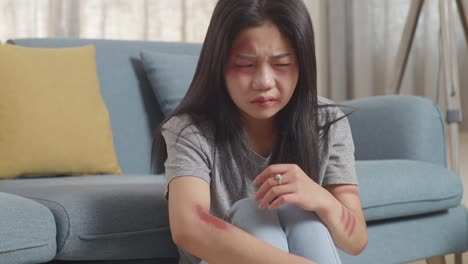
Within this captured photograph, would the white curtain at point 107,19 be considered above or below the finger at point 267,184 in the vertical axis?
above

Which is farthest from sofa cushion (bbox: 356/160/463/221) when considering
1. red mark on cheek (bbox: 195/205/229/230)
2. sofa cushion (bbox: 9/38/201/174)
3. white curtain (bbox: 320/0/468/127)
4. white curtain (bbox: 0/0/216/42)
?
white curtain (bbox: 0/0/216/42)

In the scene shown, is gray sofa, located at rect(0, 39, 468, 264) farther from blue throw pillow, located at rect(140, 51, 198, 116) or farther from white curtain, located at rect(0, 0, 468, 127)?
white curtain, located at rect(0, 0, 468, 127)

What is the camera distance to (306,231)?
44.4 inches

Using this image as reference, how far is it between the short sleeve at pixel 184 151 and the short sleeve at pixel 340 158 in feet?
0.76

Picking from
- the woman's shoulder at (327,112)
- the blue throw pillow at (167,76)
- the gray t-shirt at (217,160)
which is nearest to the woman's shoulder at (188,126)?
the gray t-shirt at (217,160)

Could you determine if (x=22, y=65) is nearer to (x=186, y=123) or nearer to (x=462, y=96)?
(x=186, y=123)

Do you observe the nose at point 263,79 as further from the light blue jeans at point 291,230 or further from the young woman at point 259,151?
the light blue jeans at point 291,230

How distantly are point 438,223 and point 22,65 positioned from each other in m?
1.19

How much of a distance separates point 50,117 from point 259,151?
80cm

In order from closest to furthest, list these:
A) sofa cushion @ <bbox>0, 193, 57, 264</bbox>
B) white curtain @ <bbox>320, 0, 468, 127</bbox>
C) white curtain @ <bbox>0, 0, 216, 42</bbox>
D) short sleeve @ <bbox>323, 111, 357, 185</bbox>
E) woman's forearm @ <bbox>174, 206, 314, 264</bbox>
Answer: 1. woman's forearm @ <bbox>174, 206, 314, 264</bbox>
2. sofa cushion @ <bbox>0, 193, 57, 264</bbox>
3. short sleeve @ <bbox>323, 111, 357, 185</bbox>
4. white curtain @ <bbox>0, 0, 216, 42</bbox>
5. white curtain @ <bbox>320, 0, 468, 127</bbox>

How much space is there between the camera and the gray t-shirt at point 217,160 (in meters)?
1.20

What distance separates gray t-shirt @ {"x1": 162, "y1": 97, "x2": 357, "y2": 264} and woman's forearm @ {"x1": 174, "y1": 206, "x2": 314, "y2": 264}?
0.33ft

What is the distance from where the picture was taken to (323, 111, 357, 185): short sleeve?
129 centimetres

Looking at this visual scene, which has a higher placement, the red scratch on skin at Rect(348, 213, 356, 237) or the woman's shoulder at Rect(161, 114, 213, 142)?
the woman's shoulder at Rect(161, 114, 213, 142)
